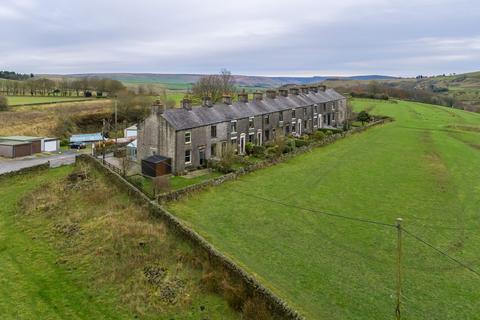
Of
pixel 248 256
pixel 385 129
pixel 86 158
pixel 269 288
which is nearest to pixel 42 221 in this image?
pixel 86 158

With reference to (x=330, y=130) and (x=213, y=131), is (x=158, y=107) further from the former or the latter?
(x=330, y=130)

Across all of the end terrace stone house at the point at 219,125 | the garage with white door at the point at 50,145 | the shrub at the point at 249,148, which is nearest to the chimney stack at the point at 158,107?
the end terrace stone house at the point at 219,125

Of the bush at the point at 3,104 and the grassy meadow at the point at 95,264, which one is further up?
the bush at the point at 3,104

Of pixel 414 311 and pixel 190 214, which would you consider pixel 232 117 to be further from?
pixel 414 311

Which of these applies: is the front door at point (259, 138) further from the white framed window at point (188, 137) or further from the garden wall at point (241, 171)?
the white framed window at point (188, 137)

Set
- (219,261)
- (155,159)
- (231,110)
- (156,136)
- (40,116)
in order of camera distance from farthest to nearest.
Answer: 1. (40,116)
2. (231,110)
3. (156,136)
4. (155,159)
5. (219,261)

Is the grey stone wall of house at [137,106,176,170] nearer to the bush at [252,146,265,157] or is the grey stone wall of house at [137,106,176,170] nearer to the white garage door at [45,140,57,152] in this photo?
the bush at [252,146,265,157]

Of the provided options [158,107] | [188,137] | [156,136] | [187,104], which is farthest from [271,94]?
[156,136]
